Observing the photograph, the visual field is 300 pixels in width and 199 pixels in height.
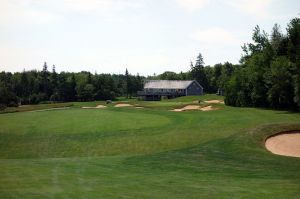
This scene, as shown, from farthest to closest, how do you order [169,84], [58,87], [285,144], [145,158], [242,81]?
[58,87] < [169,84] < [242,81] < [285,144] < [145,158]

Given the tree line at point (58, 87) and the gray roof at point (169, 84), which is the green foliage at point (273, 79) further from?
the tree line at point (58, 87)

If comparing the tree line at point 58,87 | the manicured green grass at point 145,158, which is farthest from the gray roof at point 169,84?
the manicured green grass at point 145,158

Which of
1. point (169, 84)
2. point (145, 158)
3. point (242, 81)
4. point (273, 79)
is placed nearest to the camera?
point (145, 158)

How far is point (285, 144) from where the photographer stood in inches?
1133

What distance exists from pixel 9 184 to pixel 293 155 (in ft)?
58.1

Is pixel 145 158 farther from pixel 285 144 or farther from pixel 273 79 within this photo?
pixel 273 79

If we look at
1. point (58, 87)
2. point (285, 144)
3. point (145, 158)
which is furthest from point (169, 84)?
point (145, 158)

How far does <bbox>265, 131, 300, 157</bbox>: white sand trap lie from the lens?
1054 inches

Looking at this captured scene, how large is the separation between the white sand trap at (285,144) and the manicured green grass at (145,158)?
2.18 feet

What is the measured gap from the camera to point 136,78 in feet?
548

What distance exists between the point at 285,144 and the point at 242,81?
34070 mm

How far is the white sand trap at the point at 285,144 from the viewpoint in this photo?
26766mm

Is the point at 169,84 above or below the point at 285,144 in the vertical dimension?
above

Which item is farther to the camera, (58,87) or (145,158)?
(58,87)
